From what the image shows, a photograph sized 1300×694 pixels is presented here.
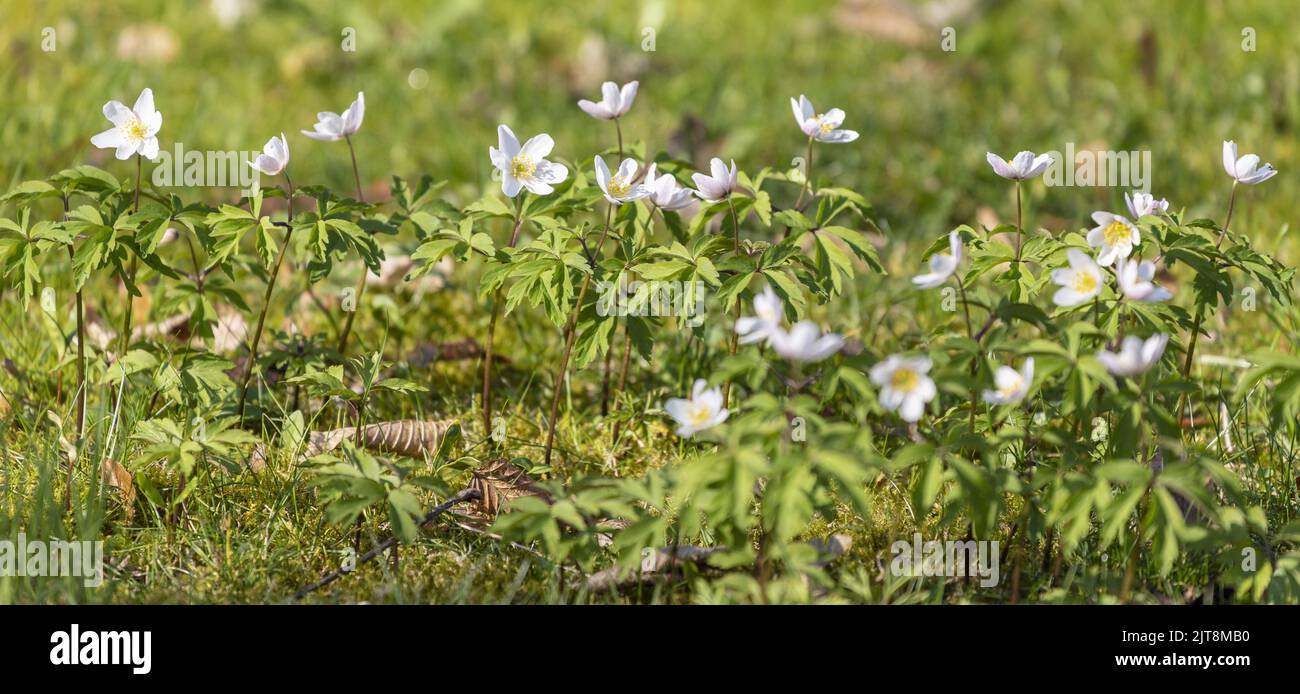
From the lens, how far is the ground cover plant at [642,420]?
251cm

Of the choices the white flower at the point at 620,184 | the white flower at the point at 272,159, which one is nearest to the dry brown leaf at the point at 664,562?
the white flower at the point at 620,184

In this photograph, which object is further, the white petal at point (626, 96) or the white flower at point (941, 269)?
the white petal at point (626, 96)

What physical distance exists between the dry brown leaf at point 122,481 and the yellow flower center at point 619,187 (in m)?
1.31

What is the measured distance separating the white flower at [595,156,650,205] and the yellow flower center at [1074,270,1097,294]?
→ 36.8 inches

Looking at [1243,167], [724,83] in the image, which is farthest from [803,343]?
[724,83]

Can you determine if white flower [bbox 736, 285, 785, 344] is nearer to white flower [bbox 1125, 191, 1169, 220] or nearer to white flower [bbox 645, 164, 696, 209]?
white flower [bbox 645, 164, 696, 209]

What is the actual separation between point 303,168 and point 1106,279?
3.36 meters

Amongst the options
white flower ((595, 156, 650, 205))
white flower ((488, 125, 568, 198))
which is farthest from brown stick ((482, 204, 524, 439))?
white flower ((595, 156, 650, 205))

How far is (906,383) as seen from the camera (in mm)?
2496

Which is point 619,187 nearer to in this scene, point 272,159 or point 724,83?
point 272,159

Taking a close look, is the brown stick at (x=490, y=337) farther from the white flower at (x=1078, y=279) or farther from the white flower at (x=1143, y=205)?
the white flower at (x=1143, y=205)

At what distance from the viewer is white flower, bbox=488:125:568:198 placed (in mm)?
2980
